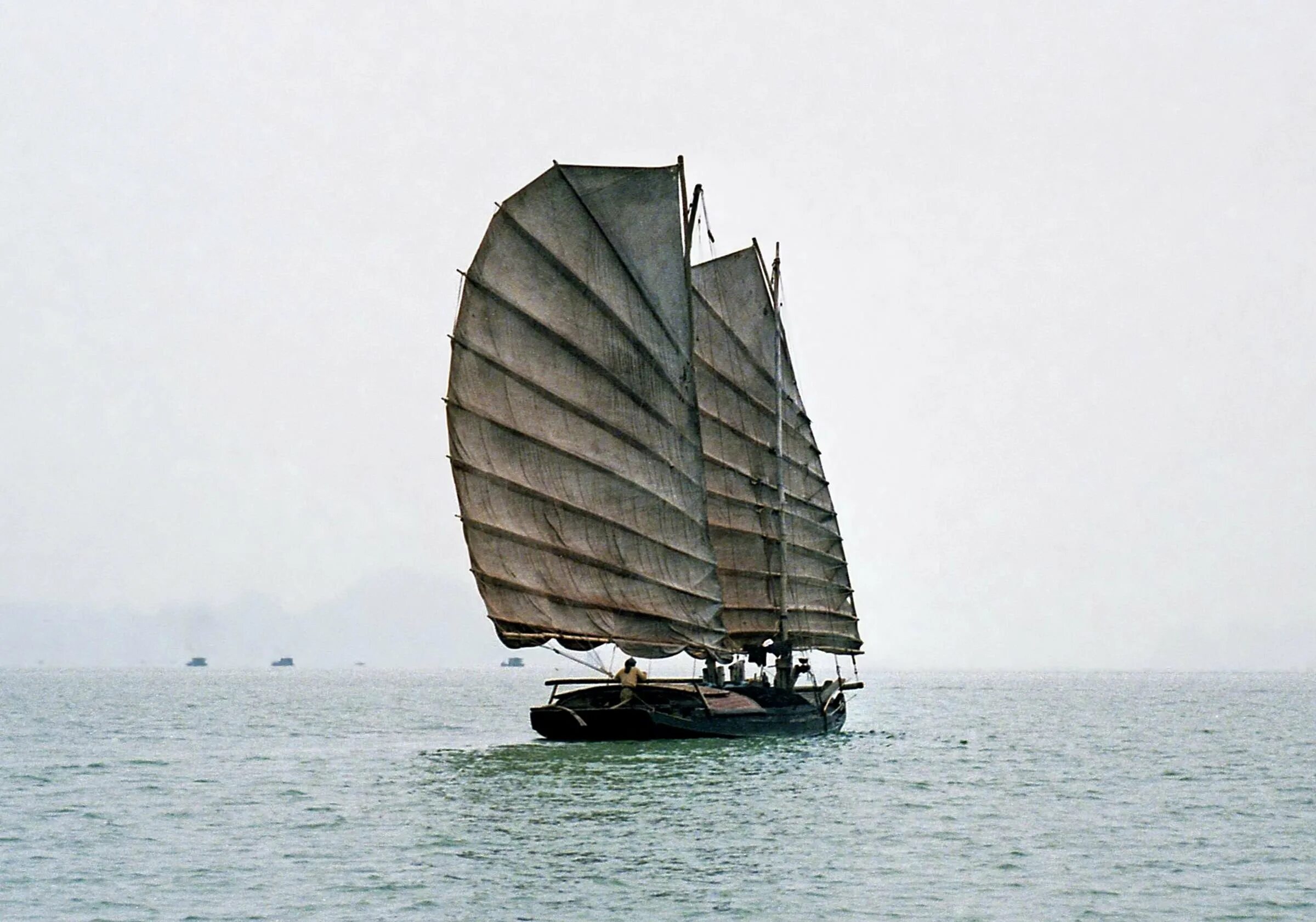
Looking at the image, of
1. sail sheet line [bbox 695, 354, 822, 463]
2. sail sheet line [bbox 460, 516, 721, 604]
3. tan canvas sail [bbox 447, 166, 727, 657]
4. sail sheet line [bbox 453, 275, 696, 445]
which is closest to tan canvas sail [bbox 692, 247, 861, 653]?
sail sheet line [bbox 695, 354, 822, 463]

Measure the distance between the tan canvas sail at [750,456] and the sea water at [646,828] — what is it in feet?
13.5

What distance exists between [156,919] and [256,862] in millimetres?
3733

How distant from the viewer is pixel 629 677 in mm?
35094

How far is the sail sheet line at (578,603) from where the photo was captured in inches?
1416

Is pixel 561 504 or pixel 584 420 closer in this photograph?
pixel 561 504

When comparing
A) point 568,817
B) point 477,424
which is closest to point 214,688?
point 477,424

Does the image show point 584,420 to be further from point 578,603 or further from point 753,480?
Result: point 753,480

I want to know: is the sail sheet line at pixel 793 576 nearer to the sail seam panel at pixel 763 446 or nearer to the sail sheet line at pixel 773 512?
the sail sheet line at pixel 773 512

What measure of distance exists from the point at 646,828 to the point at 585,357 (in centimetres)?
1480

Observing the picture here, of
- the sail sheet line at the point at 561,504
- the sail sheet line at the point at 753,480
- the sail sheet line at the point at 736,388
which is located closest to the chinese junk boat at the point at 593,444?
the sail sheet line at the point at 561,504

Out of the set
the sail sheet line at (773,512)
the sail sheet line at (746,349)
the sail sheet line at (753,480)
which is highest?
the sail sheet line at (746,349)

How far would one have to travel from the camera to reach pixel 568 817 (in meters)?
24.7

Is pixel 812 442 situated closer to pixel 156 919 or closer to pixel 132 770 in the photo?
pixel 132 770

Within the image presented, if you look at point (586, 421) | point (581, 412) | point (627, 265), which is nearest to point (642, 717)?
point (586, 421)
